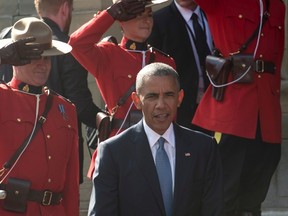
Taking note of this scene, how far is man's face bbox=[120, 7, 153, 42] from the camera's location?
8.25 meters

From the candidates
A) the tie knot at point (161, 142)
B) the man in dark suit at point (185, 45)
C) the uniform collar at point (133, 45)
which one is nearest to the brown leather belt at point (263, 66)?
the man in dark suit at point (185, 45)

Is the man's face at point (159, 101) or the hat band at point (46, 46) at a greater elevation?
the hat band at point (46, 46)

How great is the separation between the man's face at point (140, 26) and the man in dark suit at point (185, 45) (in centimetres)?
72

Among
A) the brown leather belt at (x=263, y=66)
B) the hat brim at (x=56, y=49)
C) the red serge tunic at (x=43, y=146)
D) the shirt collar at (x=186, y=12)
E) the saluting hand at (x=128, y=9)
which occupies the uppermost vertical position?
the saluting hand at (x=128, y=9)

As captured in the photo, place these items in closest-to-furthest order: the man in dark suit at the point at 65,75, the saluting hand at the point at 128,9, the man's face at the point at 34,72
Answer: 1. the man's face at the point at 34,72
2. the saluting hand at the point at 128,9
3. the man in dark suit at the point at 65,75

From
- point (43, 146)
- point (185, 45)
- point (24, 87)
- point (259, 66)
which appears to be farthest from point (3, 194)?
point (185, 45)

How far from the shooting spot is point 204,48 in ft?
29.8

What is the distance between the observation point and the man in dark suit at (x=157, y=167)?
21.1ft

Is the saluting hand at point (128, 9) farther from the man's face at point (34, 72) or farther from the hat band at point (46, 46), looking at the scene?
the man's face at point (34, 72)

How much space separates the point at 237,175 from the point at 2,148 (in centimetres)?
169

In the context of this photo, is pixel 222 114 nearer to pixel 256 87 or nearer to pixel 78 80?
pixel 256 87

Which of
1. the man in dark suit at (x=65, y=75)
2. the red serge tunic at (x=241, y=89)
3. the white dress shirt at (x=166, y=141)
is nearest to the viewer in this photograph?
the white dress shirt at (x=166, y=141)

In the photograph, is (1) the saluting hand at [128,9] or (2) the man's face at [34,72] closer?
(2) the man's face at [34,72]

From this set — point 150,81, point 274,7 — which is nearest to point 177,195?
point 150,81
